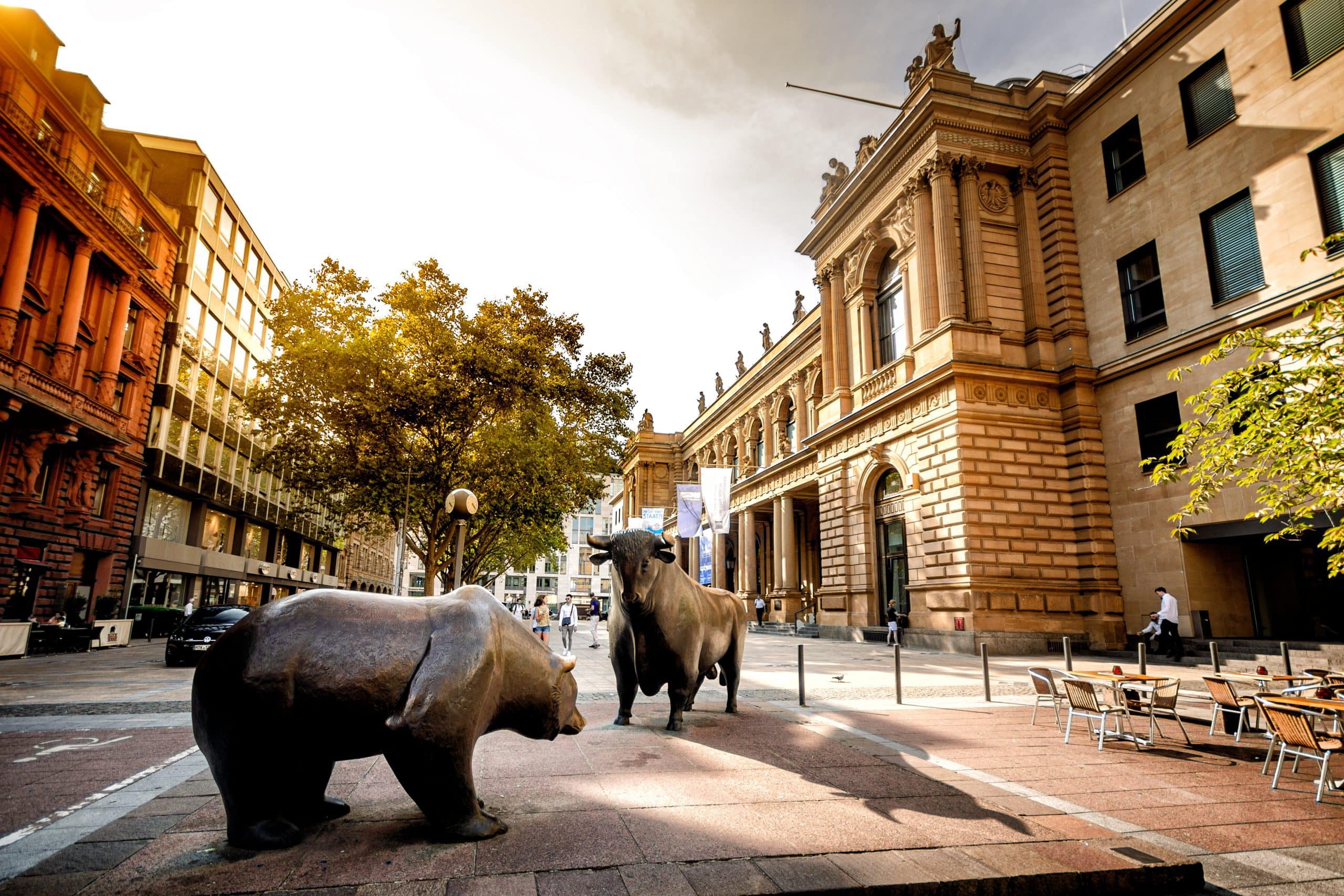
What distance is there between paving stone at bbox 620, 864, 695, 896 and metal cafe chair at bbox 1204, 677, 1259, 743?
7.33 m

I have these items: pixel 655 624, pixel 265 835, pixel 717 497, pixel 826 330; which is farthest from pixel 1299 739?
pixel 826 330

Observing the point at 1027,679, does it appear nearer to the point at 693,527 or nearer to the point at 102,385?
the point at 693,527

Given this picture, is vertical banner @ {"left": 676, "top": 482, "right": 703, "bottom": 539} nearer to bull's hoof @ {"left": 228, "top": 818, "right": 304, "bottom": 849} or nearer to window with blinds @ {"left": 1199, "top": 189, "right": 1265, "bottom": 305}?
window with blinds @ {"left": 1199, "top": 189, "right": 1265, "bottom": 305}

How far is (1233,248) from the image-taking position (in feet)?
59.5

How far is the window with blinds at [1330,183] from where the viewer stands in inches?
618

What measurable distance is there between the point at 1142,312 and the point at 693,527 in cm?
1838

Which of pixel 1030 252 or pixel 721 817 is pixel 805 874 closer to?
pixel 721 817

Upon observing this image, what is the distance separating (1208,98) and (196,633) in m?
30.7

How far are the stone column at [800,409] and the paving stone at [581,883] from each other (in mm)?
35409

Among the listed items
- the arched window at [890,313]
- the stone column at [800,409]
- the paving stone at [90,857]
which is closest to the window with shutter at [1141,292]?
the arched window at [890,313]

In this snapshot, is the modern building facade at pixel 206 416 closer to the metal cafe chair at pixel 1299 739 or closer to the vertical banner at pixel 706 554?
the vertical banner at pixel 706 554

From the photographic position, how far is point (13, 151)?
65.5 ft

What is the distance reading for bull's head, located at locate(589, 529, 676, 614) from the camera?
6.73 meters

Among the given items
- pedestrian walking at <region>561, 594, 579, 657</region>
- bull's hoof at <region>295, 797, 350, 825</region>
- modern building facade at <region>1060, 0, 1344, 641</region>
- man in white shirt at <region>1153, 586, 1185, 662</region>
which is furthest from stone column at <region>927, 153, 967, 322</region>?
bull's hoof at <region>295, 797, 350, 825</region>
